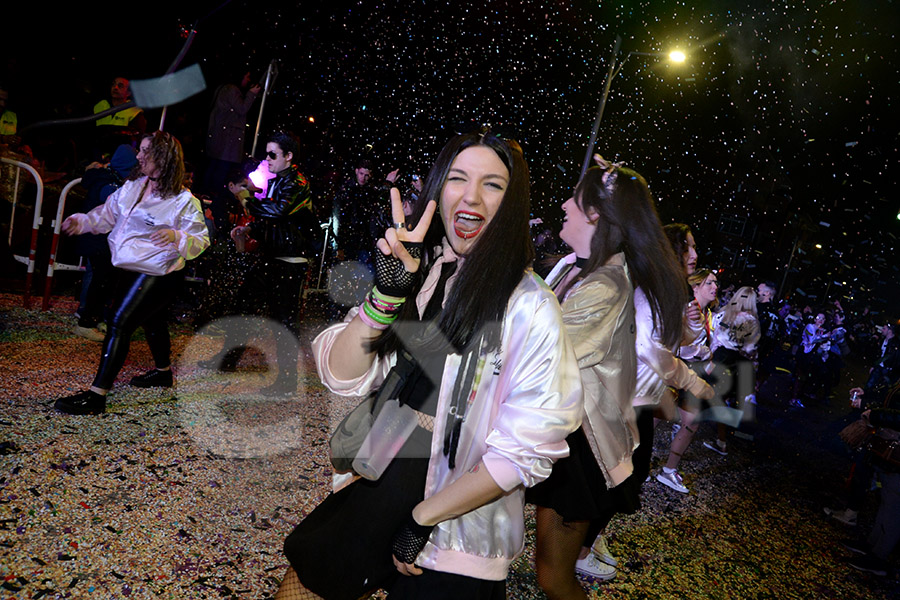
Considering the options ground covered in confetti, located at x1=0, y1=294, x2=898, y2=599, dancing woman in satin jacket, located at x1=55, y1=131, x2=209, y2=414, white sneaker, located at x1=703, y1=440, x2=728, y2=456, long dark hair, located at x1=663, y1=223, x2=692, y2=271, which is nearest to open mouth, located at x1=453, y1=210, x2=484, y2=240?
ground covered in confetti, located at x1=0, y1=294, x2=898, y2=599

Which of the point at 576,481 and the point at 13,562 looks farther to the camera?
the point at 13,562

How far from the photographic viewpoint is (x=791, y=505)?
20.6ft

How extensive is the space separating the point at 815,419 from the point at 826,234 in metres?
54.2

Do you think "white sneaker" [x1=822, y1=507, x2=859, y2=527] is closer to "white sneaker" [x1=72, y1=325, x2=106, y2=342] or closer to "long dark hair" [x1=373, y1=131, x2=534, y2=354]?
"long dark hair" [x1=373, y1=131, x2=534, y2=354]

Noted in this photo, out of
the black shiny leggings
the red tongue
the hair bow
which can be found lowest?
the black shiny leggings

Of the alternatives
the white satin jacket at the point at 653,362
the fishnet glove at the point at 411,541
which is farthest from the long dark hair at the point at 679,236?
the fishnet glove at the point at 411,541

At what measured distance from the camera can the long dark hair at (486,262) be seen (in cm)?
157

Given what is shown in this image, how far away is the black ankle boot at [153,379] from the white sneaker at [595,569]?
13.6 feet

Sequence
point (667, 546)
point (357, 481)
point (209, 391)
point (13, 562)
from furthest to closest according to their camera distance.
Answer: point (209, 391) < point (667, 546) < point (13, 562) < point (357, 481)

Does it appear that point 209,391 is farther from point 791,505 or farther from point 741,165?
point 741,165

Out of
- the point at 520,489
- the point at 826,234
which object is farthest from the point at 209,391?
the point at 826,234

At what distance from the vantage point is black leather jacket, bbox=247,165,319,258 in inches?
205

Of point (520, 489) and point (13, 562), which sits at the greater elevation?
point (520, 489)

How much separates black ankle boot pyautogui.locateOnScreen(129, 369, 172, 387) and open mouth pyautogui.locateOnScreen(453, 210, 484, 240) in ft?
15.2
